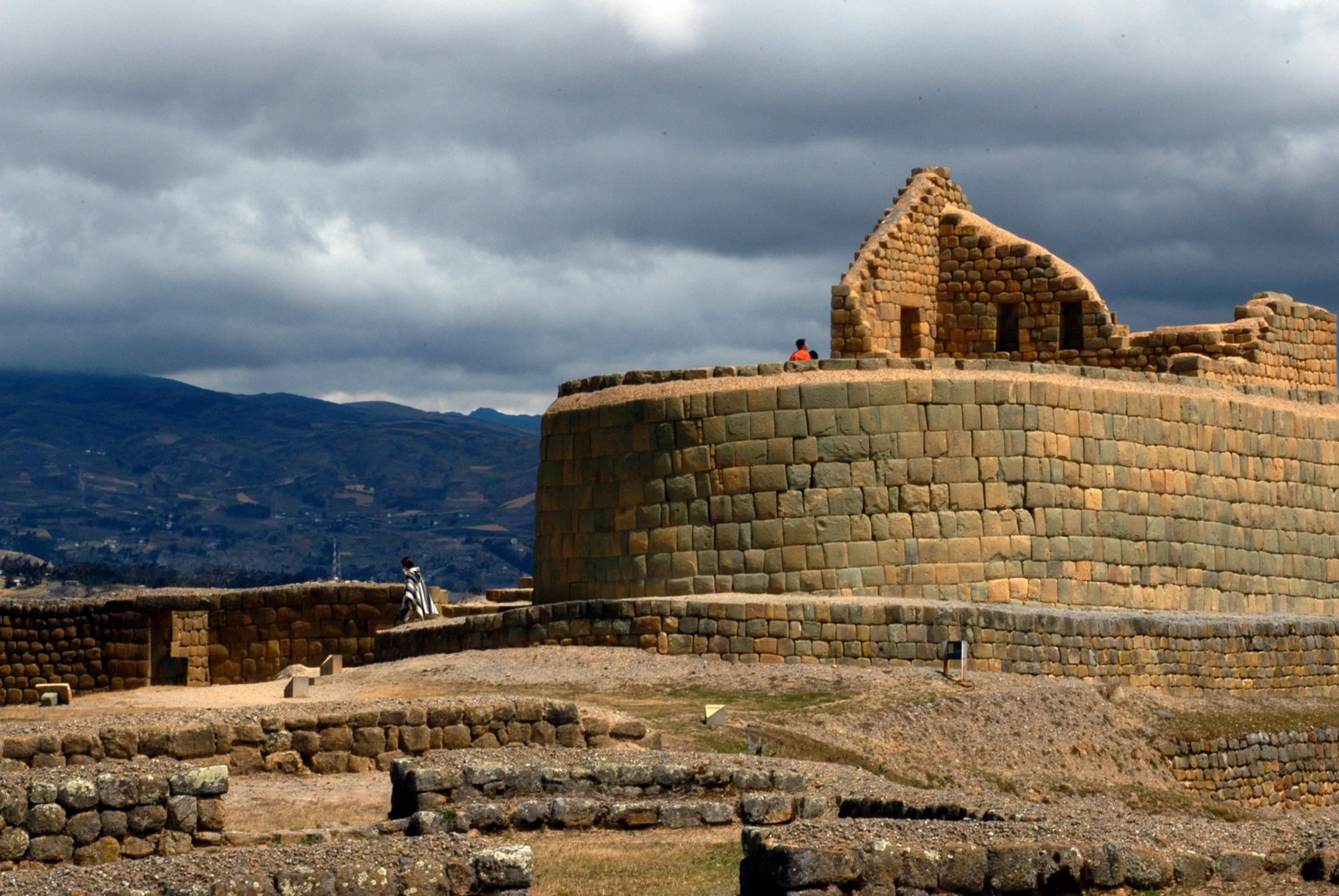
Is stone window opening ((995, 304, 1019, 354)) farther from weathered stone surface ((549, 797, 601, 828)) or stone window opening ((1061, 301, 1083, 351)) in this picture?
weathered stone surface ((549, 797, 601, 828))

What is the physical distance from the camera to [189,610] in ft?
111

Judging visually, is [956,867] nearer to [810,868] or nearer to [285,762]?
[810,868]

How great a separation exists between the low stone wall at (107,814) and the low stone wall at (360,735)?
253 centimetres

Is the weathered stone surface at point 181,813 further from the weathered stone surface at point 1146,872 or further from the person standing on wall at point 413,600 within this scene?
the person standing on wall at point 413,600

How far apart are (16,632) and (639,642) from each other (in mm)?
14517

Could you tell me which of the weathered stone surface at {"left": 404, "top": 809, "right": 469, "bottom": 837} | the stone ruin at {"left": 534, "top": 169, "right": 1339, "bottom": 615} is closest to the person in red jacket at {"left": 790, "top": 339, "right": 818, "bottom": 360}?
the stone ruin at {"left": 534, "top": 169, "right": 1339, "bottom": 615}

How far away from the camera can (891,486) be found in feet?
90.1

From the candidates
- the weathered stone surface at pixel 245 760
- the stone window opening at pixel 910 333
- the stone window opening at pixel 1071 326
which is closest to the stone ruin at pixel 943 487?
the stone window opening at pixel 1071 326

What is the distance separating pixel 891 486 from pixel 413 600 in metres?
7.84

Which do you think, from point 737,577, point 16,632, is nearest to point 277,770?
point 737,577

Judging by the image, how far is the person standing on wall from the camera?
31.5 meters

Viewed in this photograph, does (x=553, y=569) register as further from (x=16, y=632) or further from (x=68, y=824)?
(x=68, y=824)

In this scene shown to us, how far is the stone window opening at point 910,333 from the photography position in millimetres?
35844

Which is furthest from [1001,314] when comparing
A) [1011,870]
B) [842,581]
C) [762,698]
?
[1011,870]
